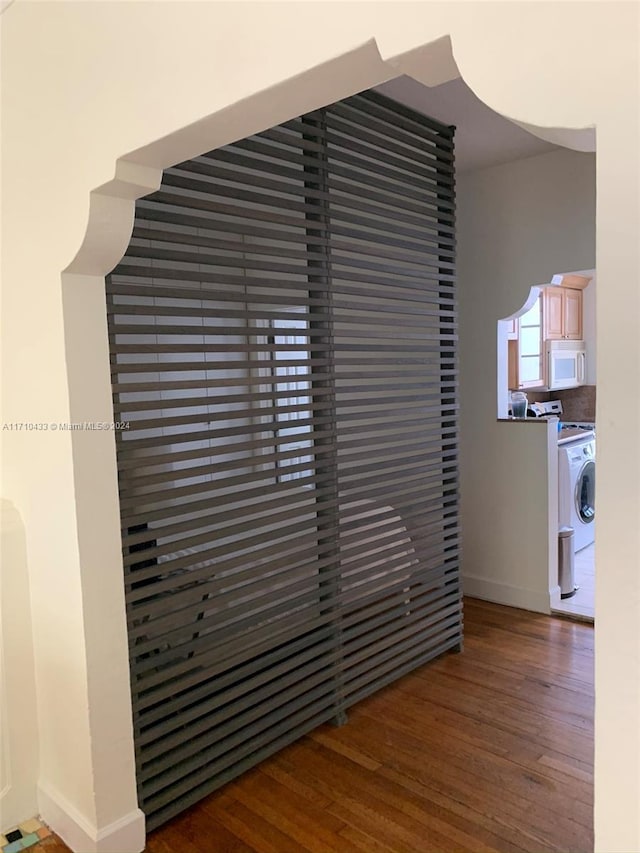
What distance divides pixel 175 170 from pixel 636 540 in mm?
1819

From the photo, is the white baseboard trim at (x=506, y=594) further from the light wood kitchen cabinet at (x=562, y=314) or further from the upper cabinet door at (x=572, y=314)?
the upper cabinet door at (x=572, y=314)

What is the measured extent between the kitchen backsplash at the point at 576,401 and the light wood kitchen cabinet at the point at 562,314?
A: 0.51 metres

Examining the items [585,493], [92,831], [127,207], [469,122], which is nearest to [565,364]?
[585,493]

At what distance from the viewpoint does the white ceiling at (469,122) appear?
2898 millimetres

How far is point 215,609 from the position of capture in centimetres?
241

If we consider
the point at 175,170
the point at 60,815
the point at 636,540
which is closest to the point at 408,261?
the point at 175,170

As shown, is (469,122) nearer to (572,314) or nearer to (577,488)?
(577,488)

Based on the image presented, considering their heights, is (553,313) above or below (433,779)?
above

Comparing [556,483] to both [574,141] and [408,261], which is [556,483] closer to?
[408,261]

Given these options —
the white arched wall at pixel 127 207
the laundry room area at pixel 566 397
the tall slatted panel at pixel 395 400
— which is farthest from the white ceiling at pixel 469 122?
the white arched wall at pixel 127 207

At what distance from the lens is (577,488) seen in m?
4.65

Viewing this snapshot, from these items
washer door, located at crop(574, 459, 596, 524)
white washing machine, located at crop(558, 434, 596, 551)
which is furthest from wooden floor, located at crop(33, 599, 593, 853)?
washer door, located at crop(574, 459, 596, 524)

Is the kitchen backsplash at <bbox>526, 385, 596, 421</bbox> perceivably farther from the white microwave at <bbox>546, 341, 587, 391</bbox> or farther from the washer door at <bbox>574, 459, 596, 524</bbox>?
the washer door at <bbox>574, 459, 596, 524</bbox>

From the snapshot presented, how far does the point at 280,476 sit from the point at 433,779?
1.26 meters
